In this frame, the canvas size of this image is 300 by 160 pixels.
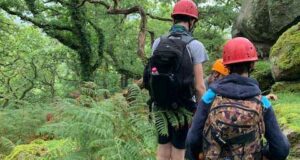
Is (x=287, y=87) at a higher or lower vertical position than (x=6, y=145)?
higher

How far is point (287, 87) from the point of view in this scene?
10.1 meters

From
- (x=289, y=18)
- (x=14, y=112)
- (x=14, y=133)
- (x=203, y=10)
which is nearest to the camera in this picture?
(x=14, y=133)

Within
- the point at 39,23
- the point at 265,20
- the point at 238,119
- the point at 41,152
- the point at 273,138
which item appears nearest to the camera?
the point at 238,119

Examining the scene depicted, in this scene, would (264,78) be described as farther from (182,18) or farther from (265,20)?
(182,18)

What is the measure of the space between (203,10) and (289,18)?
6426 mm

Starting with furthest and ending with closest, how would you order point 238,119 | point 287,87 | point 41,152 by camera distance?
1. point 287,87
2. point 41,152
3. point 238,119

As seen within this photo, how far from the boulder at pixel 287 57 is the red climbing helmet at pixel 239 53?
644 centimetres

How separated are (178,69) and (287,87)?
19.8 feet

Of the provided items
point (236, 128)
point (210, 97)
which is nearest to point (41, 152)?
point (210, 97)

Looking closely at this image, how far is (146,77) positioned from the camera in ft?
16.3

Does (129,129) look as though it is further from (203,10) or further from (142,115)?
(203,10)

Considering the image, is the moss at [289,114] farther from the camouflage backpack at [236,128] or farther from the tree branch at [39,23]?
the tree branch at [39,23]

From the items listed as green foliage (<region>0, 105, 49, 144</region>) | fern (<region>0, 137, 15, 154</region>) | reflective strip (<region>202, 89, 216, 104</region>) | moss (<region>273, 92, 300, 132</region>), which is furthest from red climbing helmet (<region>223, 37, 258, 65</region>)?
green foliage (<region>0, 105, 49, 144</region>)

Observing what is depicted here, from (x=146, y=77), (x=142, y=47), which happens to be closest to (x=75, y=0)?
(x=142, y=47)
